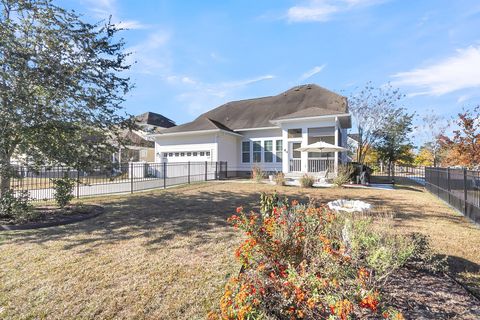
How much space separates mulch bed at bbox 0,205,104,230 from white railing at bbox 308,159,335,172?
13.5 meters

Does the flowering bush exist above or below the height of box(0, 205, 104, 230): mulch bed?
above

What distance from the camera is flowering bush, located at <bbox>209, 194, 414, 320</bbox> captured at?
2102 mm

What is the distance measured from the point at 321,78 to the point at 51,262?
1002 inches

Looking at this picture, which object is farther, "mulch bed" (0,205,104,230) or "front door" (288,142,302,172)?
"front door" (288,142,302,172)

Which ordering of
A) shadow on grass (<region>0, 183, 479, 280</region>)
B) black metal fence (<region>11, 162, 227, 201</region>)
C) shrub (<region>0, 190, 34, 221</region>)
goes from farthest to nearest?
black metal fence (<region>11, 162, 227, 201</region>), shrub (<region>0, 190, 34, 221</region>), shadow on grass (<region>0, 183, 479, 280</region>)

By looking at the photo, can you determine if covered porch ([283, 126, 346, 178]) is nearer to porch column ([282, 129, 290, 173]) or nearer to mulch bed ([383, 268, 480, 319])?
porch column ([282, 129, 290, 173])

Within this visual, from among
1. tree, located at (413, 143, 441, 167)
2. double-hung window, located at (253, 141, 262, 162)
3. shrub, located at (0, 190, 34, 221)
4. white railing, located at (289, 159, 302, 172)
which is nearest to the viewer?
shrub, located at (0, 190, 34, 221)

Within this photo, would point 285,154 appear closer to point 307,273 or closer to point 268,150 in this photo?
point 268,150

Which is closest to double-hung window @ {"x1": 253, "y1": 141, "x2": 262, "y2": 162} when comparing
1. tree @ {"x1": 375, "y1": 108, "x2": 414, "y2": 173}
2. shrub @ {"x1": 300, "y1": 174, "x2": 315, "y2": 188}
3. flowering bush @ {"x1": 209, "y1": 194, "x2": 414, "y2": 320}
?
shrub @ {"x1": 300, "y1": 174, "x2": 315, "y2": 188}

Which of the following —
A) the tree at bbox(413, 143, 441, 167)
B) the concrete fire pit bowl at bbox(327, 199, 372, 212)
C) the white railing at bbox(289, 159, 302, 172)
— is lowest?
the concrete fire pit bowl at bbox(327, 199, 372, 212)

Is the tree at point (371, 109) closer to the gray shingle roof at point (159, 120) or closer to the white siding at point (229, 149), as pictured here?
the white siding at point (229, 149)

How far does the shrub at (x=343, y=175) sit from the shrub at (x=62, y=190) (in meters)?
11.9

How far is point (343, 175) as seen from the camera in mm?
13562

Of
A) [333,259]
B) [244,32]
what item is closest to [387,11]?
[244,32]
